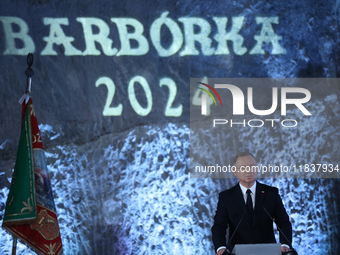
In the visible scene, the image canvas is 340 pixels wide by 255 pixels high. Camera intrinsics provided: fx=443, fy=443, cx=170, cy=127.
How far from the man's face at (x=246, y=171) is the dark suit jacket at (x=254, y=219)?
0.07 meters

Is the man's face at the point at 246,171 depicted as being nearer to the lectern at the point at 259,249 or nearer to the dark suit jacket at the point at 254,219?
the dark suit jacket at the point at 254,219

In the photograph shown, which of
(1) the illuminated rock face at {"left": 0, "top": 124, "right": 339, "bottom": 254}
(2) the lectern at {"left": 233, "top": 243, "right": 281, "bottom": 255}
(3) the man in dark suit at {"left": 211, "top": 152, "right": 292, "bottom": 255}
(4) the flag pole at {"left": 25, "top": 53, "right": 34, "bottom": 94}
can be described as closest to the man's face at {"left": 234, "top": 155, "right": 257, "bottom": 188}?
(3) the man in dark suit at {"left": 211, "top": 152, "right": 292, "bottom": 255}

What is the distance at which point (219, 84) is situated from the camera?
156 inches

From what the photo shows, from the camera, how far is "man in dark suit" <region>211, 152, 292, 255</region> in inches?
119

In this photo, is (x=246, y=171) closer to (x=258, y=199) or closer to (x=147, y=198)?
(x=258, y=199)

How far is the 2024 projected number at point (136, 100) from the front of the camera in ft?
12.9

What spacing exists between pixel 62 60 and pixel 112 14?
0.61 metres

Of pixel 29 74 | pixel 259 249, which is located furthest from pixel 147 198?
pixel 259 249

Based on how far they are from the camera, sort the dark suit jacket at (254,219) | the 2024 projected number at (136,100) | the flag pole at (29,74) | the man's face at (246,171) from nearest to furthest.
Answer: the dark suit jacket at (254,219)
the man's face at (246,171)
the flag pole at (29,74)
the 2024 projected number at (136,100)

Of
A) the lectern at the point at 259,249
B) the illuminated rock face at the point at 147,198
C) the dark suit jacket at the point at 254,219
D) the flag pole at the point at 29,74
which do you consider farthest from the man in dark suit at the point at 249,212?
the flag pole at the point at 29,74

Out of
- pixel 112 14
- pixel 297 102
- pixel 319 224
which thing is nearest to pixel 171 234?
pixel 319 224

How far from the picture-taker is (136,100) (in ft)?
12.9

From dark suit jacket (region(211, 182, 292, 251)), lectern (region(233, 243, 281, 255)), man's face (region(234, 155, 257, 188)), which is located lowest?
lectern (region(233, 243, 281, 255))

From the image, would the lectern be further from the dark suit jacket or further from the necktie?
the necktie
